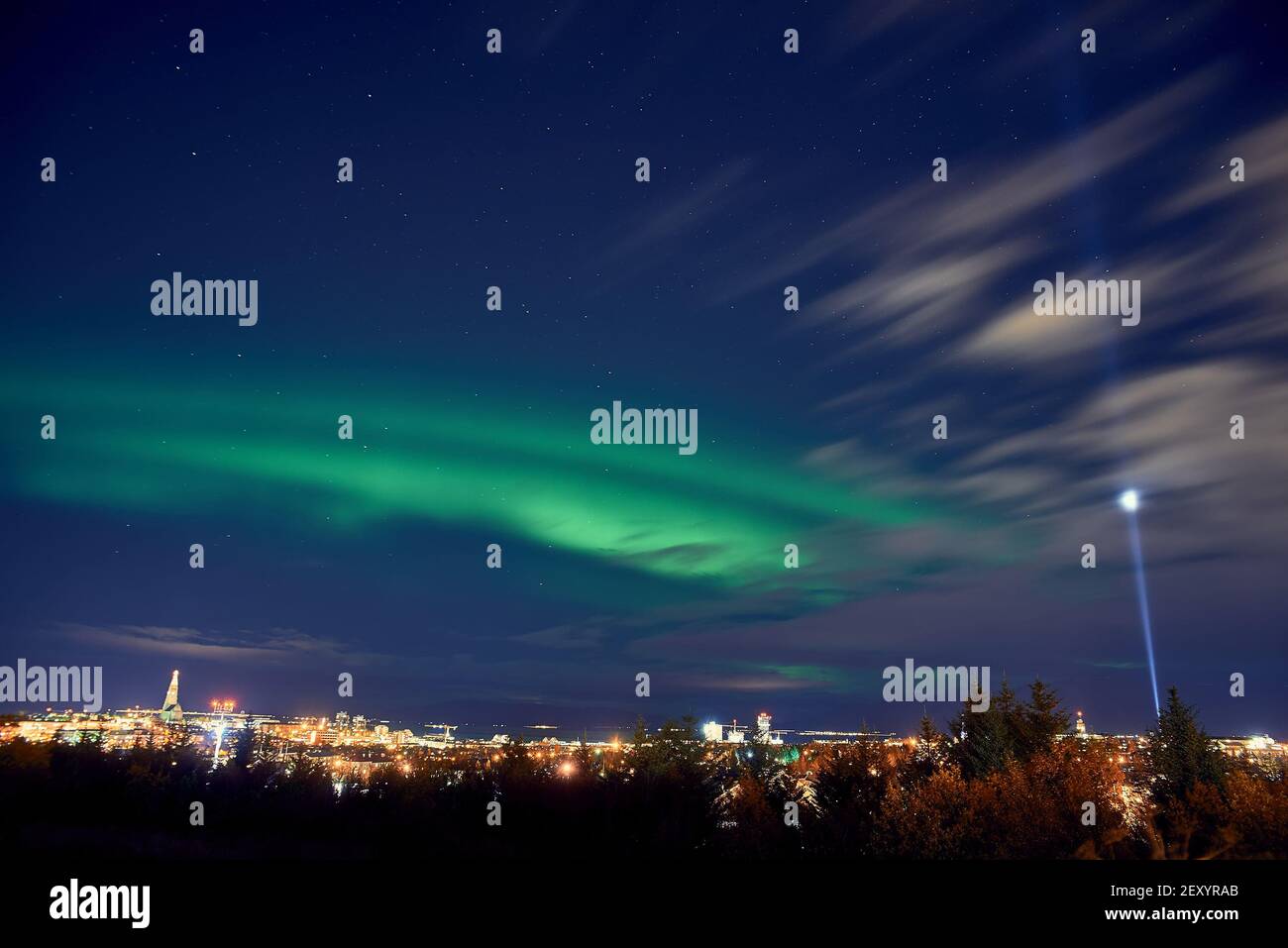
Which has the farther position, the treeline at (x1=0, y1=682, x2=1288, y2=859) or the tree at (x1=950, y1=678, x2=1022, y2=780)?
the tree at (x1=950, y1=678, x2=1022, y2=780)

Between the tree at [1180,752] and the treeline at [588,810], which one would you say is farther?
the tree at [1180,752]

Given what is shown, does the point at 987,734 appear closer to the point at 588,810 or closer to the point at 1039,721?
the point at 1039,721

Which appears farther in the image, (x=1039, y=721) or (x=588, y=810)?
(x=1039, y=721)

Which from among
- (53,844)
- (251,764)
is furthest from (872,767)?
(53,844)

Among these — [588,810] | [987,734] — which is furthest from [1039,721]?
[588,810]

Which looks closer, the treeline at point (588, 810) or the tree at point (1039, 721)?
the treeline at point (588, 810)

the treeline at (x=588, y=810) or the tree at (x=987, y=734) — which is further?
the tree at (x=987, y=734)

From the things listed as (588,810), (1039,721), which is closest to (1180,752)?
(1039,721)
